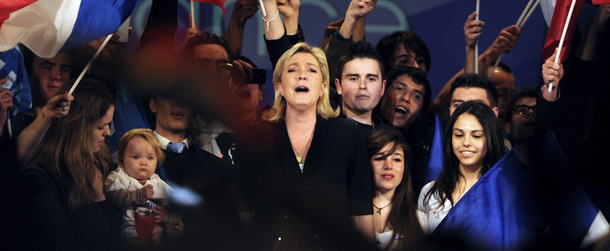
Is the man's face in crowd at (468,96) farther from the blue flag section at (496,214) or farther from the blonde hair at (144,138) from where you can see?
the blonde hair at (144,138)

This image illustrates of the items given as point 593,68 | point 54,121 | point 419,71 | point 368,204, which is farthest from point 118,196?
point 593,68

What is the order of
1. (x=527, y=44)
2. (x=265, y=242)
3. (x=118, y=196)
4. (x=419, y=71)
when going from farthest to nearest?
(x=527, y=44) < (x=419, y=71) < (x=118, y=196) < (x=265, y=242)

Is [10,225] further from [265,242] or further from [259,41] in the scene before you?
[259,41]

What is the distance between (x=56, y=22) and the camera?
3.50 metres

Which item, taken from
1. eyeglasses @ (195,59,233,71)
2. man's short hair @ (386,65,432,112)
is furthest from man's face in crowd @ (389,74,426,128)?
eyeglasses @ (195,59,233,71)

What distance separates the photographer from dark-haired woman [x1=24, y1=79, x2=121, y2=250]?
10.6ft

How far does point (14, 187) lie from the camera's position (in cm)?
330

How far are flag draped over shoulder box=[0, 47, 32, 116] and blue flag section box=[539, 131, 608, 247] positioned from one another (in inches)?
83.5

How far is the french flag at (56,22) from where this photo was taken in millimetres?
3436

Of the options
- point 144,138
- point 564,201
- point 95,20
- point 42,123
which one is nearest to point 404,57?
point 564,201

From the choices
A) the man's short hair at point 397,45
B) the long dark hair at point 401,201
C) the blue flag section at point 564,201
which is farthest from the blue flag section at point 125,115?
the blue flag section at point 564,201

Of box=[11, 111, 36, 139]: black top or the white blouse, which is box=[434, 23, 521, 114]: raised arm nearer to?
the white blouse

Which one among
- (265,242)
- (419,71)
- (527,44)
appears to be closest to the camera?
(265,242)

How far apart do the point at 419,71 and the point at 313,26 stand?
40.6 inches
